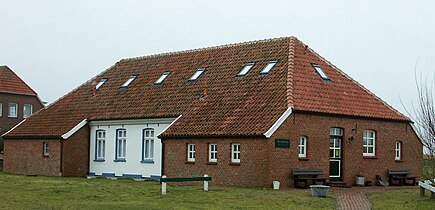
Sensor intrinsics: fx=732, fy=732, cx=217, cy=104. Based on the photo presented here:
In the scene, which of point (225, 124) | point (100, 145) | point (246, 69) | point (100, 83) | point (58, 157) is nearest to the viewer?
point (225, 124)

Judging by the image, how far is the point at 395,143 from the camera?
113 feet

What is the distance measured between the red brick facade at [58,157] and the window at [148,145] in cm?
469

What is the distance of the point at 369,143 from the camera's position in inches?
1312

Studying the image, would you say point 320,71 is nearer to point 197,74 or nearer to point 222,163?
point 197,74

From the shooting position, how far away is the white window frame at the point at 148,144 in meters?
35.3

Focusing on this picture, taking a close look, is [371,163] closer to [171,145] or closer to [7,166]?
[171,145]

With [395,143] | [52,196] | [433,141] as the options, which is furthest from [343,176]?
[52,196]

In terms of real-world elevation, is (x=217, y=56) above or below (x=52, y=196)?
above

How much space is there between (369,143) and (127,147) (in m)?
11.9

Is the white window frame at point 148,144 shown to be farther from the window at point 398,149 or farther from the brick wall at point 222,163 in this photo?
the window at point 398,149

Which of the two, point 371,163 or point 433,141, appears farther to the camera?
point 371,163

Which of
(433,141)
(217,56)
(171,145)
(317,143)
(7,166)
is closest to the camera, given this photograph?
(433,141)

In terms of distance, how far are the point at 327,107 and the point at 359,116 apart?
1.96 metres

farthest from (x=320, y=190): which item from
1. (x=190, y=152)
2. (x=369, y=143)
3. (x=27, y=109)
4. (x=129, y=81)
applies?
(x=27, y=109)
